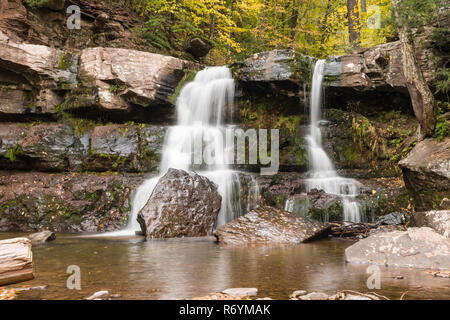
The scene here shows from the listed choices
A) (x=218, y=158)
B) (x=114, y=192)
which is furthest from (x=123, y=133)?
(x=218, y=158)

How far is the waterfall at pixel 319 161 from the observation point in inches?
333

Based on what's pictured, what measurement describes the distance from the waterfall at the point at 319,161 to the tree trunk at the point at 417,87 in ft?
6.84

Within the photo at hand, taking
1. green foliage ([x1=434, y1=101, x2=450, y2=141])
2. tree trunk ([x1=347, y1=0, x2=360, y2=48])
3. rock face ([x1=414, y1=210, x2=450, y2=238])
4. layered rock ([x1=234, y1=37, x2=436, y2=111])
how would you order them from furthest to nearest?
1. tree trunk ([x1=347, y1=0, x2=360, y2=48])
2. layered rock ([x1=234, y1=37, x2=436, y2=111])
3. green foliage ([x1=434, y1=101, x2=450, y2=141])
4. rock face ([x1=414, y1=210, x2=450, y2=238])

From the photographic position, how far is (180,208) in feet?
23.8

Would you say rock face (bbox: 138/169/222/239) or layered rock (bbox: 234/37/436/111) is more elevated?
layered rock (bbox: 234/37/436/111)

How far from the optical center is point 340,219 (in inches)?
299

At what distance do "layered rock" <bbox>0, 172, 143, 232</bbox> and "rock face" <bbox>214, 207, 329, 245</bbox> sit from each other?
3.65m

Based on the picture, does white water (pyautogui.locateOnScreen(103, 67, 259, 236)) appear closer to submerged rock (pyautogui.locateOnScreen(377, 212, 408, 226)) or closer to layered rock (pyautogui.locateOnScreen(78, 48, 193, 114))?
layered rock (pyautogui.locateOnScreen(78, 48, 193, 114))

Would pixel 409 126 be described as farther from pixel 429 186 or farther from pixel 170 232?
pixel 170 232

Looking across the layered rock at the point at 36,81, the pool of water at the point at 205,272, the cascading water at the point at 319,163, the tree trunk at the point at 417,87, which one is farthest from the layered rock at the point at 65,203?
the tree trunk at the point at 417,87

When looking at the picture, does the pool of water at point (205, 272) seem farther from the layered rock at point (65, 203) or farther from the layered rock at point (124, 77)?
the layered rock at point (124, 77)

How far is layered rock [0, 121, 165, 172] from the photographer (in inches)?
386

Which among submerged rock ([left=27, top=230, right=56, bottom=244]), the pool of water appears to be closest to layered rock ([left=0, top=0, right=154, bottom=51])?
submerged rock ([left=27, top=230, right=56, bottom=244])
